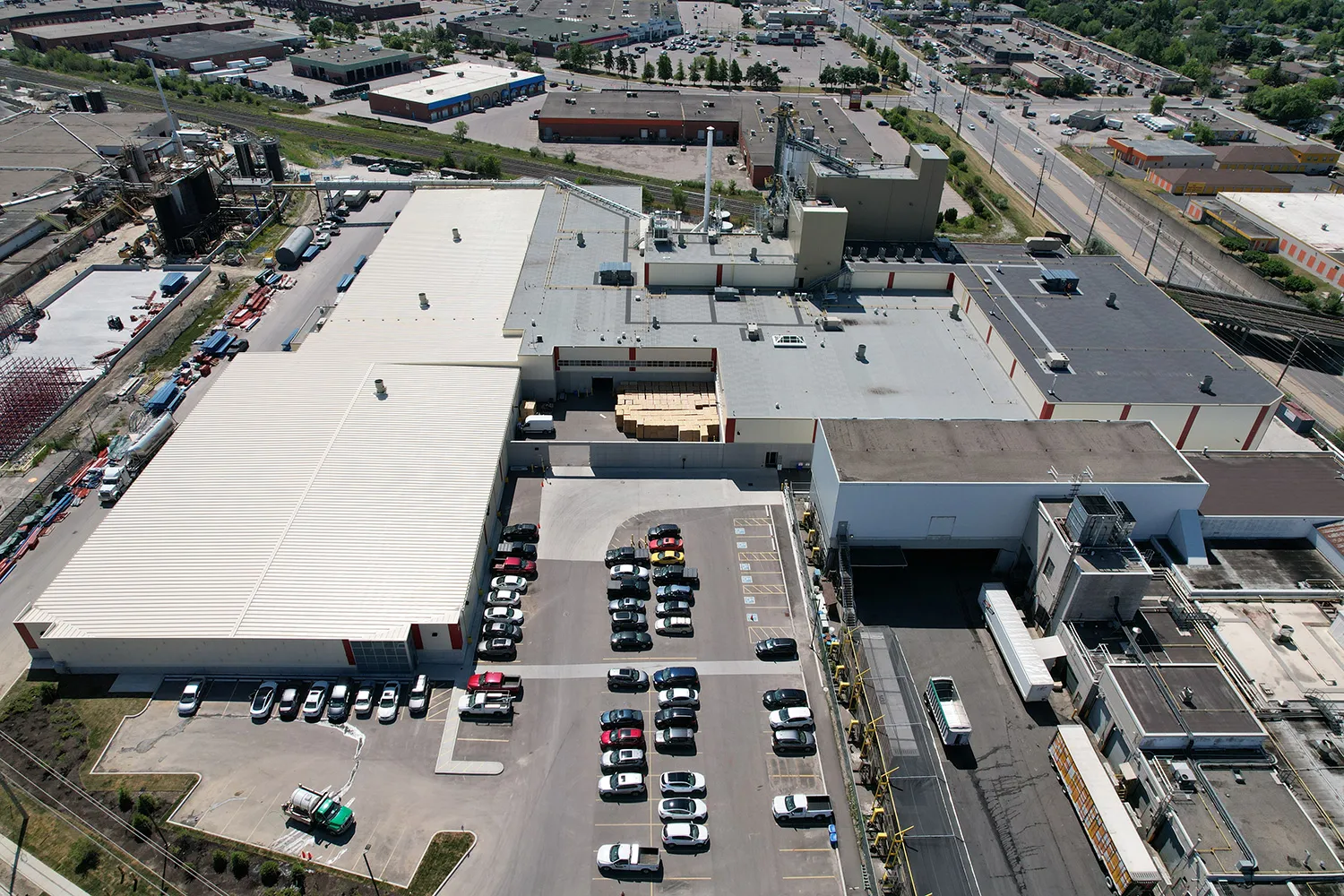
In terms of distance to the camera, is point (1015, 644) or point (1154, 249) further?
point (1154, 249)

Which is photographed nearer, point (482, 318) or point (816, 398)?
point (816, 398)

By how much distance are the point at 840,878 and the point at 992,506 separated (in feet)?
81.6

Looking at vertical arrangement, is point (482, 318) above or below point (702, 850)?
above

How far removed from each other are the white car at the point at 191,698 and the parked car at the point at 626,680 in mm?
23012

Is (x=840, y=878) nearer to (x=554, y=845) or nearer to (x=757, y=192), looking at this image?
(x=554, y=845)

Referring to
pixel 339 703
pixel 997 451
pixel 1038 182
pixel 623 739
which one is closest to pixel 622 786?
pixel 623 739

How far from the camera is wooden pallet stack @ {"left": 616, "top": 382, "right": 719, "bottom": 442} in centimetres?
6419

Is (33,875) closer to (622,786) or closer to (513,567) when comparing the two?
(622,786)

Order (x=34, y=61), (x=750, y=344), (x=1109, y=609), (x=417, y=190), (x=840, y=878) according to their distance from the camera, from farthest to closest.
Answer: (x=34, y=61) < (x=417, y=190) < (x=750, y=344) < (x=1109, y=609) < (x=840, y=878)

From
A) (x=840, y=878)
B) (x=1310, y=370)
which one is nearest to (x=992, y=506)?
(x=840, y=878)

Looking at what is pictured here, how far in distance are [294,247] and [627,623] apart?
2677 inches

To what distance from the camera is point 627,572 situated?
175 feet

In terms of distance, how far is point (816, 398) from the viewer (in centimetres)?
6334

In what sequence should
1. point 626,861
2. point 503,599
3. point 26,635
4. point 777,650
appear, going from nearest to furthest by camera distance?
point 626,861, point 26,635, point 777,650, point 503,599
